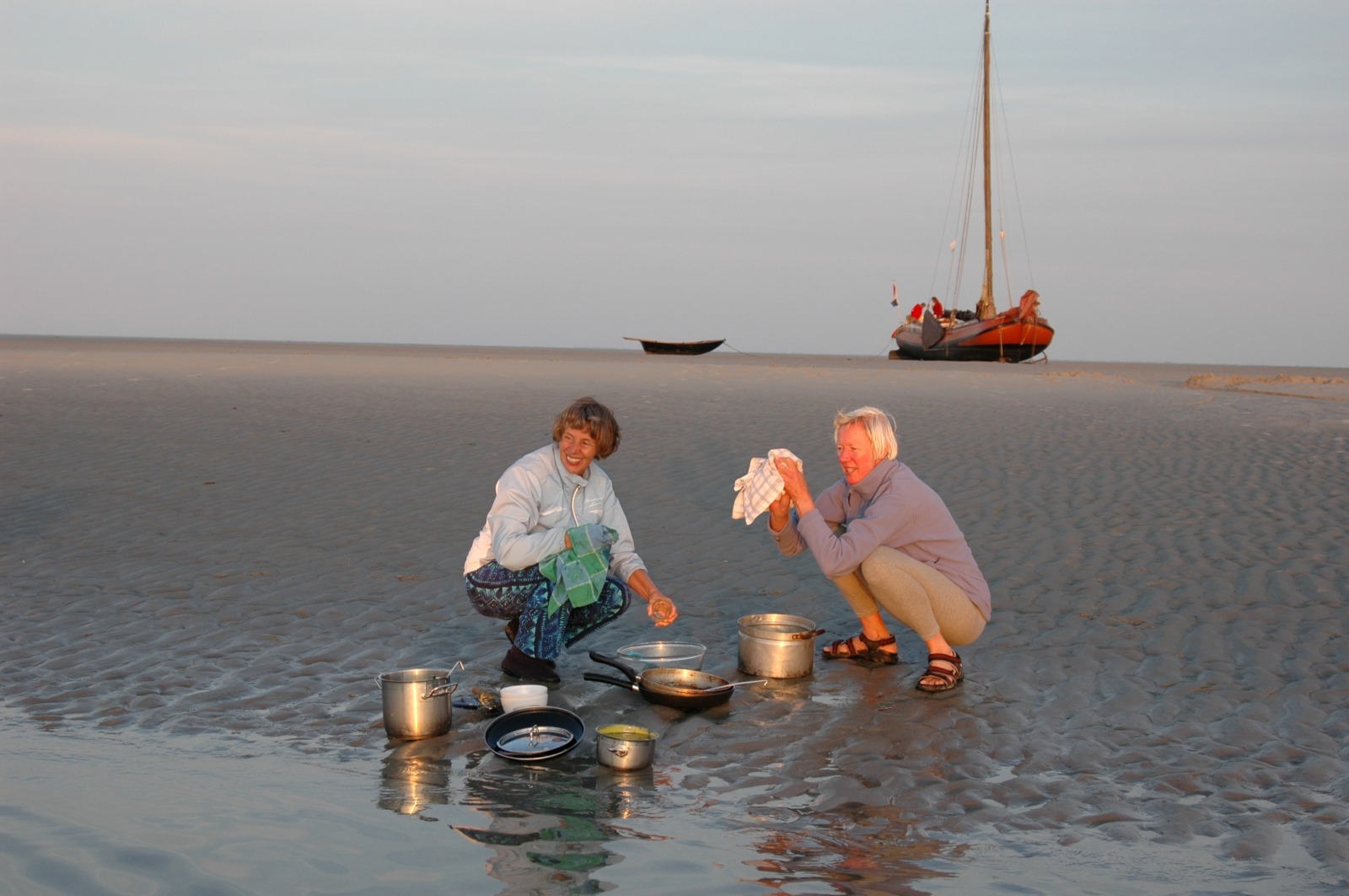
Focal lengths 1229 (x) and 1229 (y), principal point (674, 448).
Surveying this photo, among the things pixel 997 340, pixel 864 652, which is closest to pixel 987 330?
pixel 997 340

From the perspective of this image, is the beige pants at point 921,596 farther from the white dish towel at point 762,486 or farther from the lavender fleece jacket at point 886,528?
the white dish towel at point 762,486

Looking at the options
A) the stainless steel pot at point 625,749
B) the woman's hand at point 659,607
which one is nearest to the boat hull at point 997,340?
the woman's hand at point 659,607

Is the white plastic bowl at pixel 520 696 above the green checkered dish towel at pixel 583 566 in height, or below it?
below

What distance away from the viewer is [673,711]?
17.0ft

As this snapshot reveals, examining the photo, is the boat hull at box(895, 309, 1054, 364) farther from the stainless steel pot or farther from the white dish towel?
the stainless steel pot

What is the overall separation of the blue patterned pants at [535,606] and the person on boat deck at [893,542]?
0.83 m

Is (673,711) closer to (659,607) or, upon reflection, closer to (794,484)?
(659,607)

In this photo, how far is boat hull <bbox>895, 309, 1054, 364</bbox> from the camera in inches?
1766

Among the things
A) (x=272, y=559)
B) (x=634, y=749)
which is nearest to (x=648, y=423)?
(x=272, y=559)

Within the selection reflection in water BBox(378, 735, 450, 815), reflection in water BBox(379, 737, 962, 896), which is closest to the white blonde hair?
reflection in water BBox(379, 737, 962, 896)

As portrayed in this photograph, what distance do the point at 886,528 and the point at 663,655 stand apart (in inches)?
47.4

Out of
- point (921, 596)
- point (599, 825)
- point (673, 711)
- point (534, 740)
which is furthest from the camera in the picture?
point (921, 596)

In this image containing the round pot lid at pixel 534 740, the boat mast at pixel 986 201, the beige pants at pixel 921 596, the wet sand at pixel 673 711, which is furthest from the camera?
the boat mast at pixel 986 201

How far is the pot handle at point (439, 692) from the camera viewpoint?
465 cm
